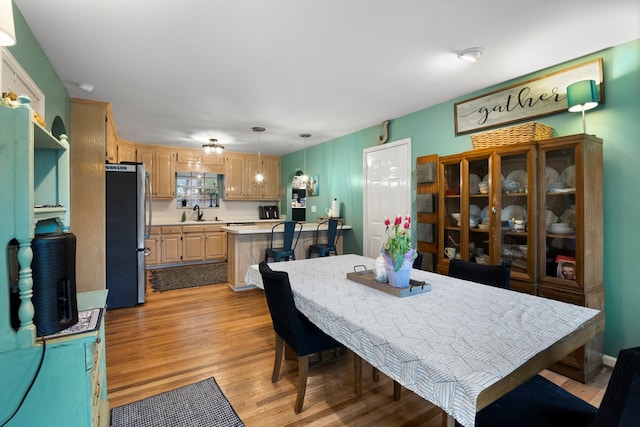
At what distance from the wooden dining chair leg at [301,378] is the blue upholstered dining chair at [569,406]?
965mm

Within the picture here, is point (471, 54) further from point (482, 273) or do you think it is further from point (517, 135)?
point (482, 273)

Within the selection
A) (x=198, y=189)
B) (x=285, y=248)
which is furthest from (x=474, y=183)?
(x=198, y=189)

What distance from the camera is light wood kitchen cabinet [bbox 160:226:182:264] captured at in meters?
5.77

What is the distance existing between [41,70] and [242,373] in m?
2.72

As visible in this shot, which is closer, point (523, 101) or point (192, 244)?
point (523, 101)

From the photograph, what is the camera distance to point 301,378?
72.4 inches

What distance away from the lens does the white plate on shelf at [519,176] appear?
2.52m

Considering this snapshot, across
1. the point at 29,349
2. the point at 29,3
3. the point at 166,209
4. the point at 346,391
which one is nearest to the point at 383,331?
the point at 346,391

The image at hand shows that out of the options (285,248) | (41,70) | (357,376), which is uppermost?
(41,70)

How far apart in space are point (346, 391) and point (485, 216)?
6.24 feet

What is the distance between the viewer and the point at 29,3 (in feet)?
5.93

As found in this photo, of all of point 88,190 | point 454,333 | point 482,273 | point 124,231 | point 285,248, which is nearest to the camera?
point 454,333

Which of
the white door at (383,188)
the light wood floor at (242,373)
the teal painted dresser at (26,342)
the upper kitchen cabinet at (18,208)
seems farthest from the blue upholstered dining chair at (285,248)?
the upper kitchen cabinet at (18,208)

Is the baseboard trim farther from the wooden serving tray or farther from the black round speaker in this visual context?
the black round speaker
